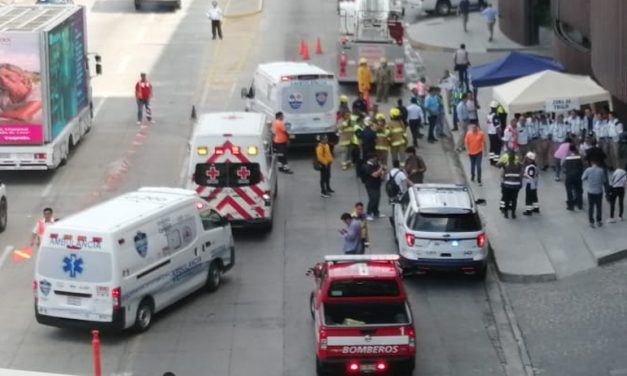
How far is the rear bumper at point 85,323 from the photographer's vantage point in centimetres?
2447

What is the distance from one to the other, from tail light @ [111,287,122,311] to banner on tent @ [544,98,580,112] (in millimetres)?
15935

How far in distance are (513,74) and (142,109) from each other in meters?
10.7

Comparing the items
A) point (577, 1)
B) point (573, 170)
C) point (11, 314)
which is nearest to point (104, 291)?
point (11, 314)

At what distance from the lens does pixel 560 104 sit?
3697 centimetres

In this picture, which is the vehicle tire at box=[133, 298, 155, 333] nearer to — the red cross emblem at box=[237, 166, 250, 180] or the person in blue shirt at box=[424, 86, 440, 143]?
the red cross emblem at box=[237, 166, 250, 180]

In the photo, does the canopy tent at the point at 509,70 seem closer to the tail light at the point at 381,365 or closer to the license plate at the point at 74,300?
the license plate at the point at 74,300

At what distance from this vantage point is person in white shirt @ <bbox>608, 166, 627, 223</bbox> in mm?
30344

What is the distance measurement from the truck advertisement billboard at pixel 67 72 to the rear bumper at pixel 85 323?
11.9 meters

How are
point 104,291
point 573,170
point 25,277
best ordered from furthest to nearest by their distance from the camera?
point 573,170, point 25,277, point 104,291

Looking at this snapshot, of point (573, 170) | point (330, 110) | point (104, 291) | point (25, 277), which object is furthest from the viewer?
point (330, 110)

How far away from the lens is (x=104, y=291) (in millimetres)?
24281

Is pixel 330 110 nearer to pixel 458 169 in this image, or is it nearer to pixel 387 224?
pixel 458 169

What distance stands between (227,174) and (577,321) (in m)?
8.60

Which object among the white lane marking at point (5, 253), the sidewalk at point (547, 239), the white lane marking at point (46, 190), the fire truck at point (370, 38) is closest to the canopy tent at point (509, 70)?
the sidewalk at point (547, 239)
